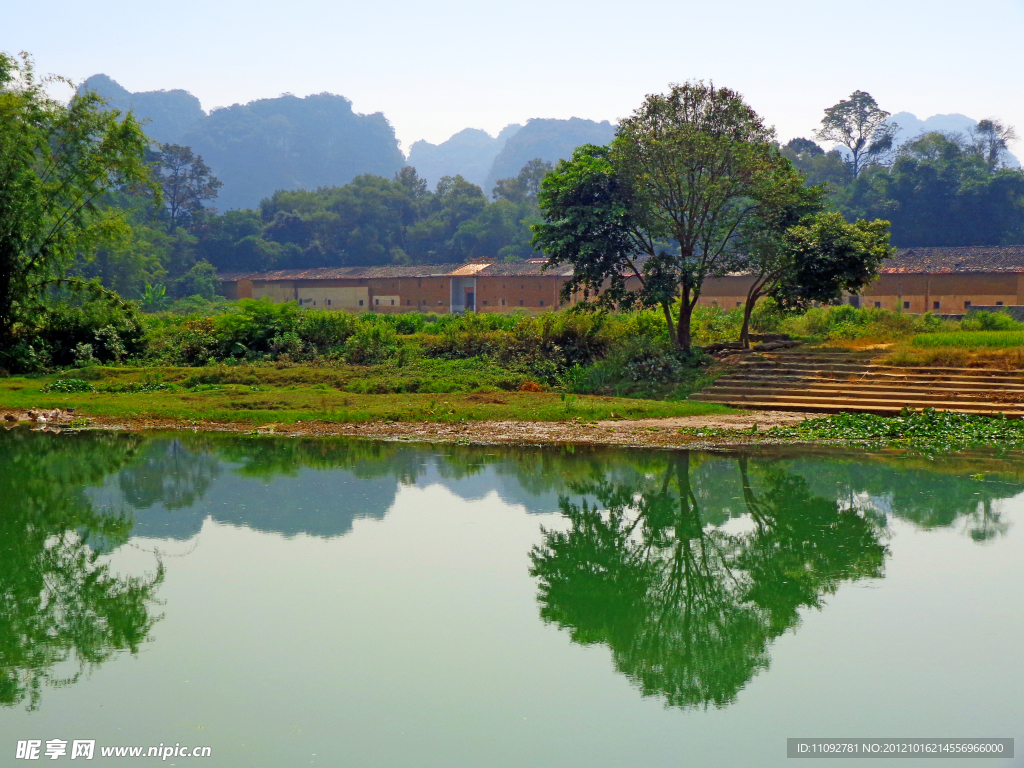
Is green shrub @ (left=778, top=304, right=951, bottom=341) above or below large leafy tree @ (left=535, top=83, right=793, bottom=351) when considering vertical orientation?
below

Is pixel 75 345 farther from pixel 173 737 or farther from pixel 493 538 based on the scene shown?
pixel 173 737

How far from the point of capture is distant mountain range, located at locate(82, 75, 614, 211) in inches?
5074

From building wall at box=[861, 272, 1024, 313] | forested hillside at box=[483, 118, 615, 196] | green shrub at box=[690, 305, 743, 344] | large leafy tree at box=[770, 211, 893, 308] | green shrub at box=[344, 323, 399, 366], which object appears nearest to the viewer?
large leafy tree at box=[770, 211, 893, 308]

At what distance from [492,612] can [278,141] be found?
13661 cm

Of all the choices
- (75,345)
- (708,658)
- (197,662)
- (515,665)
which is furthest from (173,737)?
(75,345)

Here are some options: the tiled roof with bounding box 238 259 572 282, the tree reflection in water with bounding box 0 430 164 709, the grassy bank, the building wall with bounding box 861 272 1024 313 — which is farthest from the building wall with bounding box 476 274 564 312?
the tree reflection in water with bounding box 0 430 164 709

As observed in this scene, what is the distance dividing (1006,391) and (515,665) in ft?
41.0

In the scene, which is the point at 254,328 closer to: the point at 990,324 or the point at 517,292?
the point at 990,324

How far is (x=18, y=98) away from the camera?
19.6 metres

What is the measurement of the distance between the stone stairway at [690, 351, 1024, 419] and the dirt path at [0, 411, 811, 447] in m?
0.79

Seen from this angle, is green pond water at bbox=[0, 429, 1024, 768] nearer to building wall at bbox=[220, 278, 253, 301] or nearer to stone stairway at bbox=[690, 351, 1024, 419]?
stone stairway at bbox=[690, 351, 1024, 419]

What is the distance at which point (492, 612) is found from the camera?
6055 mm

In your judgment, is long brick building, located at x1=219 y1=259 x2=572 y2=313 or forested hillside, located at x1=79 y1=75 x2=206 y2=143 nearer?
long brick building, located at x1=219 y1=259 x2=572 y2=313

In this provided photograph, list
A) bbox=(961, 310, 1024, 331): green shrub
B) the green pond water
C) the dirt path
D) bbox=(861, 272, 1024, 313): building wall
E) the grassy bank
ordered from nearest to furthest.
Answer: the green pond water
the dirt path
the grassy bank
bbox=(961, 310, 1024, 331): green shrub
bbox=(861, 272, 1024, 313): building wall
